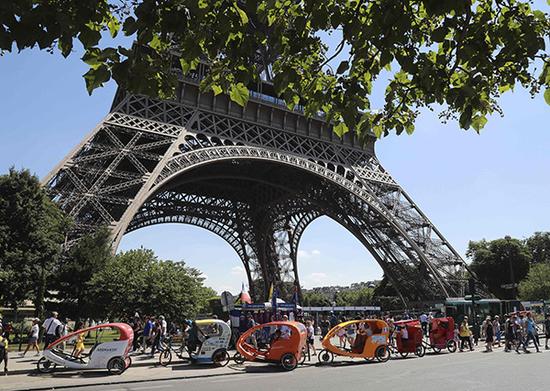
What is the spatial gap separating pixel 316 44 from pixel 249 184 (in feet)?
144

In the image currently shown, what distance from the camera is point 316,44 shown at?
6.14 meters

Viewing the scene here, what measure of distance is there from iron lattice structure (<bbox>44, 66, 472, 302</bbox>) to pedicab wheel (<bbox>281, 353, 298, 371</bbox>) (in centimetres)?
1317

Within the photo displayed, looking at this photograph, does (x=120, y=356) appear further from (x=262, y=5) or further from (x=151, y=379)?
(x=262, y=5)

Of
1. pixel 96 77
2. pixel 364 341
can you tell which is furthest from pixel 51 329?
pixel 96 77

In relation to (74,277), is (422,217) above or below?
above

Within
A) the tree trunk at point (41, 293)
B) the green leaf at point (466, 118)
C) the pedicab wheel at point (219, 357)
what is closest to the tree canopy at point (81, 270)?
the tree trunk at point (41, 293)

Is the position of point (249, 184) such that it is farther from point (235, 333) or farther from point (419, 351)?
point (419, 351)

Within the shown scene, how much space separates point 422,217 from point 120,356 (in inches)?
1206

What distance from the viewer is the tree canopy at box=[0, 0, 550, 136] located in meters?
4.48

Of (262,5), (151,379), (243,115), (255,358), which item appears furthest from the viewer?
(243,115)

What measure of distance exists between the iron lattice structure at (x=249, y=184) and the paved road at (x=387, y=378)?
545 inches

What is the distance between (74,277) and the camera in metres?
29.1

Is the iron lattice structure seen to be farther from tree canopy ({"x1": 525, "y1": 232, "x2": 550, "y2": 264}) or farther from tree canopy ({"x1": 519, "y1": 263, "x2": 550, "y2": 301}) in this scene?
tree canopy ({"x1": 525, "y1": 232, "x2": 550, "y2": 264})

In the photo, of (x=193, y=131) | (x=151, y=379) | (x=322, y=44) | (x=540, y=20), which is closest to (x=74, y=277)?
(x=193, y=131)
